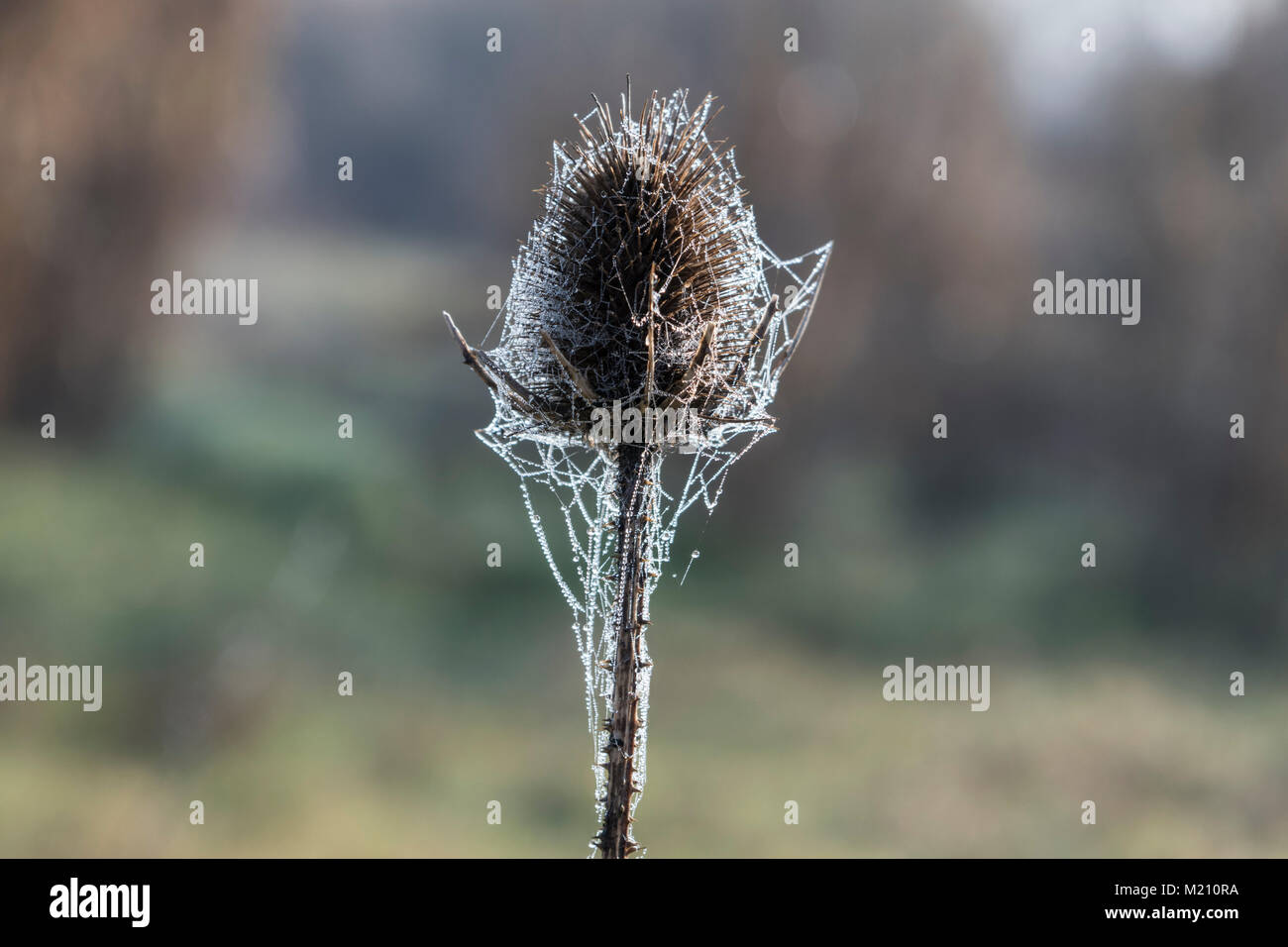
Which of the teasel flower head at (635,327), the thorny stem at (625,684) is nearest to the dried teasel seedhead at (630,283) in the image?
the teasel flower head at (635,327)

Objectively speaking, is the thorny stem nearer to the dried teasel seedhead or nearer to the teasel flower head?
the teasel flower head

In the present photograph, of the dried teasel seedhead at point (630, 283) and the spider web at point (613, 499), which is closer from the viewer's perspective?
the spider web at point (613, 499)

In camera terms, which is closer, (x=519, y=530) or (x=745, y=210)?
(x=745, y=210)

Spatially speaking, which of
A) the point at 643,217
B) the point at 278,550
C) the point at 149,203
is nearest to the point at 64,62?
the point at 149,203

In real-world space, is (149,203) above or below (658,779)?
above

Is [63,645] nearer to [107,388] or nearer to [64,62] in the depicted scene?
[107,388]

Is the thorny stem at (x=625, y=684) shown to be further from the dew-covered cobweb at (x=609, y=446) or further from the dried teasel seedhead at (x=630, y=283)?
the dried teasel seedhead at (x=630, y=283)
